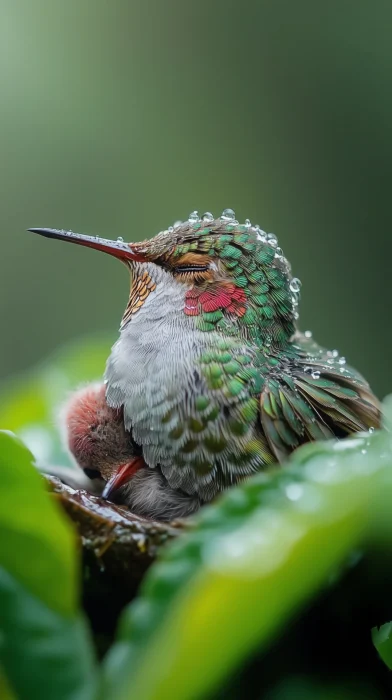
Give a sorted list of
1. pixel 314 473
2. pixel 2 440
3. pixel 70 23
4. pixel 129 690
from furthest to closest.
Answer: pixel 70 23, pixel 2 440, pixel 314 473, pixel 129 690

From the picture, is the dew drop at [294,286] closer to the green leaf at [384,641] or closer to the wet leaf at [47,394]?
the wet leaf at [47,394]

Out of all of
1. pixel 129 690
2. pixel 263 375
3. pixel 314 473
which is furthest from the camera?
pixel 263 375

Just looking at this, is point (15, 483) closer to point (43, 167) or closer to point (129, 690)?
point (129, 690)

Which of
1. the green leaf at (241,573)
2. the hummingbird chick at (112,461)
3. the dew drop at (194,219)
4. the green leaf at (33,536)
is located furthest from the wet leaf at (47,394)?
the green leaf at (241,573)

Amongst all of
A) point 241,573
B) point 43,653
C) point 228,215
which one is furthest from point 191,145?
point 241,573

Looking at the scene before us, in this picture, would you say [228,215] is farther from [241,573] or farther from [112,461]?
[241,573]

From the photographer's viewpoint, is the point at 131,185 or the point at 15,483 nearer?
the point at 15,483

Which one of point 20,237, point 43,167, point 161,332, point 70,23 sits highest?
point 70,23

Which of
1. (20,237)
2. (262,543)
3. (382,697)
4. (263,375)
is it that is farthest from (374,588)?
(20,237)
